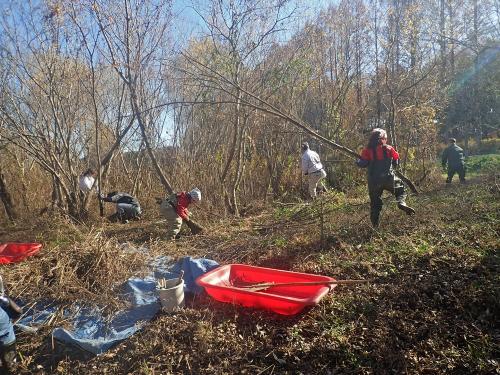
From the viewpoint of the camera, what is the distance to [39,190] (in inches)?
393

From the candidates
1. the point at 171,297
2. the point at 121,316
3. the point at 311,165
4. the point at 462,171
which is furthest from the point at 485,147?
the point at 121,316

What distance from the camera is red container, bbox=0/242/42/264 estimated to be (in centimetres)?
511

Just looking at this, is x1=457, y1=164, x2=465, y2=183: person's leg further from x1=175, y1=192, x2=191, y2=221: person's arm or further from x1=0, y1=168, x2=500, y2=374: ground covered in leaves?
x1=175, y1=192, x2=191, y2=221: person's arm

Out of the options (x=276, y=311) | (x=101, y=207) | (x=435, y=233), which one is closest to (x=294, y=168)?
(x=101, y=207)

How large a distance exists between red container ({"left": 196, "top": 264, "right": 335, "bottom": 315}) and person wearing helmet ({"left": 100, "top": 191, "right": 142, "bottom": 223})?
4730mm

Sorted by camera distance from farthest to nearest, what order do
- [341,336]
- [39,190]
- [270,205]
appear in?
[39,190] < [270,205] < [341,336]

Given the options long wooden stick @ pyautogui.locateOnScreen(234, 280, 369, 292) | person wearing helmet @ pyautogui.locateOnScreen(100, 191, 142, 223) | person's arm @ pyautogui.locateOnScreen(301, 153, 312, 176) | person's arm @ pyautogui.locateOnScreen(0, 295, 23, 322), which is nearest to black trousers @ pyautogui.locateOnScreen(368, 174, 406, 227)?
long wooden stick @ pyautogui.locateOnScreen(234, 280, 369, 292)

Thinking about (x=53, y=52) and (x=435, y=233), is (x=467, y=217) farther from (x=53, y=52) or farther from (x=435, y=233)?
(x=53, y=52)

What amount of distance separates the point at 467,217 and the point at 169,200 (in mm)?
4427

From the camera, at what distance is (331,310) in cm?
318

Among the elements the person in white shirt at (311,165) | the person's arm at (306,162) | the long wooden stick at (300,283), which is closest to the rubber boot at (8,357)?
the long wooden stick at (300,283)

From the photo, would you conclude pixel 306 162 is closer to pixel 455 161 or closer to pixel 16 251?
pixel 455 161

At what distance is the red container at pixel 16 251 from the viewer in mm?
5105

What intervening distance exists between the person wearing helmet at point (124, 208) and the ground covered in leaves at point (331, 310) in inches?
121
